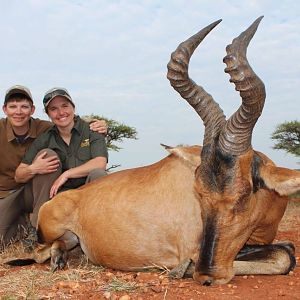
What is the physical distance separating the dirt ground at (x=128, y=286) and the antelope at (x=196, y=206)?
143 millimetres

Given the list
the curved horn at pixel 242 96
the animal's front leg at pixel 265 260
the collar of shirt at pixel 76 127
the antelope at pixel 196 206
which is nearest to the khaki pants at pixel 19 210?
the collar of shirt at pixel 76 127

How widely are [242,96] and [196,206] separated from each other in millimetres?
1208

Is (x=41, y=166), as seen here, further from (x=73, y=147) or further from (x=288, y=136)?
(x=288, y=136)

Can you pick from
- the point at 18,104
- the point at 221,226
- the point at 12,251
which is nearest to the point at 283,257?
the point at 221,226

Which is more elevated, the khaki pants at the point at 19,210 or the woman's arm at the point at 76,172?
the woman's arm at the point at 76,172

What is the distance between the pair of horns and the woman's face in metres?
2.54

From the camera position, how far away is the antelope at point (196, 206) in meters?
4.43

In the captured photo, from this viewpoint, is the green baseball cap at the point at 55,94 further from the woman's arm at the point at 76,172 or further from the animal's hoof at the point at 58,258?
the animal's hoof at the point at 58,258

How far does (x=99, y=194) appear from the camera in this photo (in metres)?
5.89

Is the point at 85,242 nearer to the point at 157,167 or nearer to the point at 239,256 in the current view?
the point at 157,167

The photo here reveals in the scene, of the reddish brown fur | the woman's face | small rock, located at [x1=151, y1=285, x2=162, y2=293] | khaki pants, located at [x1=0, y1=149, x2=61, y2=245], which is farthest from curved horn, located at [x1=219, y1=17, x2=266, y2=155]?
khaki pants, located at [x1=0, y1=149, x2=61, y2=245]

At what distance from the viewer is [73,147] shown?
24.1 feet

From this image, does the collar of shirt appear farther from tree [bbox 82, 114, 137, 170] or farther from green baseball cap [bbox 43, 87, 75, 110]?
tree [bbox 82, 114, 137, 170]

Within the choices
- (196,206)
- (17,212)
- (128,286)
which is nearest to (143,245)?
(196,206)
